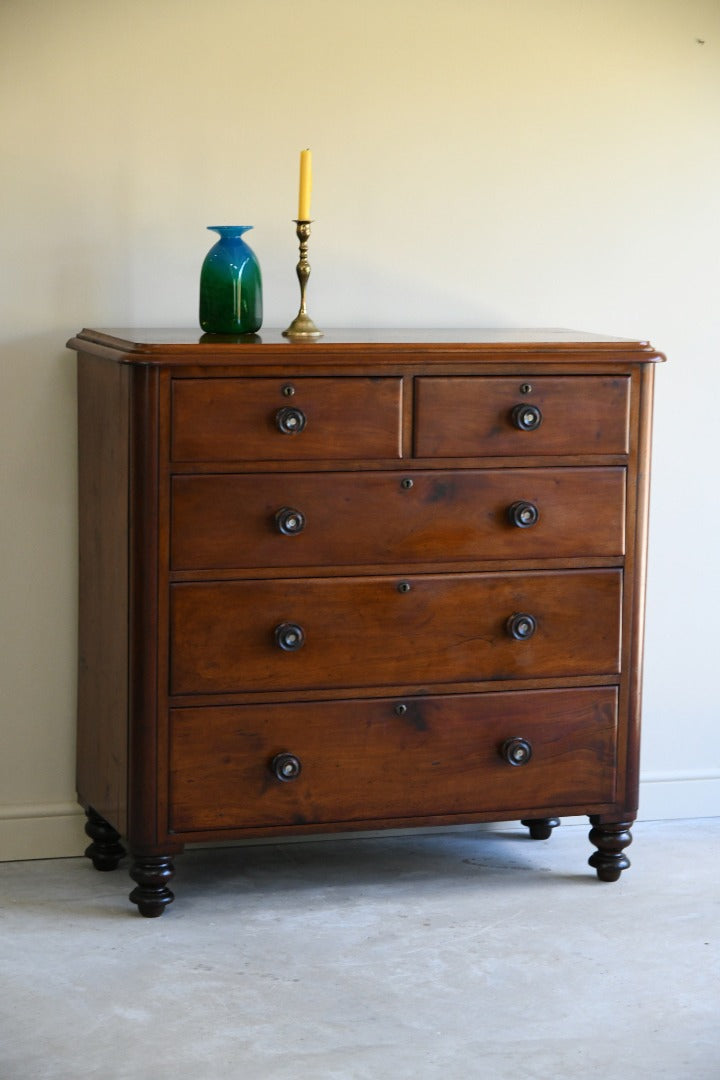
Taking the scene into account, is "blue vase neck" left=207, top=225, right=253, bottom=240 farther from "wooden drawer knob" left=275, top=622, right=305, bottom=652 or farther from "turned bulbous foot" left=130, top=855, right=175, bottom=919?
"turned bulbous foot" left=130, top=855, right=175, bottom=919

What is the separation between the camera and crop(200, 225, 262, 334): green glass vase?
299 centimetres

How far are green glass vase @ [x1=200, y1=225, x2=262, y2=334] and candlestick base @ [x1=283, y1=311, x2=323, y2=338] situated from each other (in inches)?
2.8

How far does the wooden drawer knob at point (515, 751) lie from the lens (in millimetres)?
3051

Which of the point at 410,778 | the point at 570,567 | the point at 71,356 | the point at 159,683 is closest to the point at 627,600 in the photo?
the point at 570,567

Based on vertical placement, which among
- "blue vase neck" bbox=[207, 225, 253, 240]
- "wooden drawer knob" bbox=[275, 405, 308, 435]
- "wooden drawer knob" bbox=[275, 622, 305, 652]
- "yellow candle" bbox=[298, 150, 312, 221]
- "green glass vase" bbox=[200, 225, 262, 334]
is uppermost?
"yellow candle" bbox=[298, 150, 312, 221]


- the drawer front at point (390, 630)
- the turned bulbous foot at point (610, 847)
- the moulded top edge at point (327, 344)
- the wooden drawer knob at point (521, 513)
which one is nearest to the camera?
the moulded top edge at point (327, 344)

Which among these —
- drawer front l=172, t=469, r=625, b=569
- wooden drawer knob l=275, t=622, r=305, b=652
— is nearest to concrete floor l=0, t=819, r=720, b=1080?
wooden drawer knob l=275, t=622, r=305, b=652

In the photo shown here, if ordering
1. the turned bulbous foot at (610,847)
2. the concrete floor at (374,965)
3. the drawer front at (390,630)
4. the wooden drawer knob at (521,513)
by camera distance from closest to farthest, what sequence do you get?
the concrete floor at (374,965)
the drawer front at (390,630)
the wooden drawer knob at (521,513)
the turned bulbous foot at (610,847)

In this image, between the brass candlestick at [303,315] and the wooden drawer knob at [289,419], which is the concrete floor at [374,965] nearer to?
the wooden drawer knob at [289,419]

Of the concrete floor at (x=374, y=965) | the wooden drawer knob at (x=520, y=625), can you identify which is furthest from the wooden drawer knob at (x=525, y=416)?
the concrete floor at (x=374, y=965)

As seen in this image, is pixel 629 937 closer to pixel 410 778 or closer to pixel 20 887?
pixel 410 778

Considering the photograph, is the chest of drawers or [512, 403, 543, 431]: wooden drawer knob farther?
[512, 403, 543, 431]: wooden drawer knob

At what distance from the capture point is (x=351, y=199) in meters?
3.35

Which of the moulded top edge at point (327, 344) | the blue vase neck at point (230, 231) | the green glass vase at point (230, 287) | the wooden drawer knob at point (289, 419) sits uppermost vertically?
the blue vase neck at point (230, 231)
